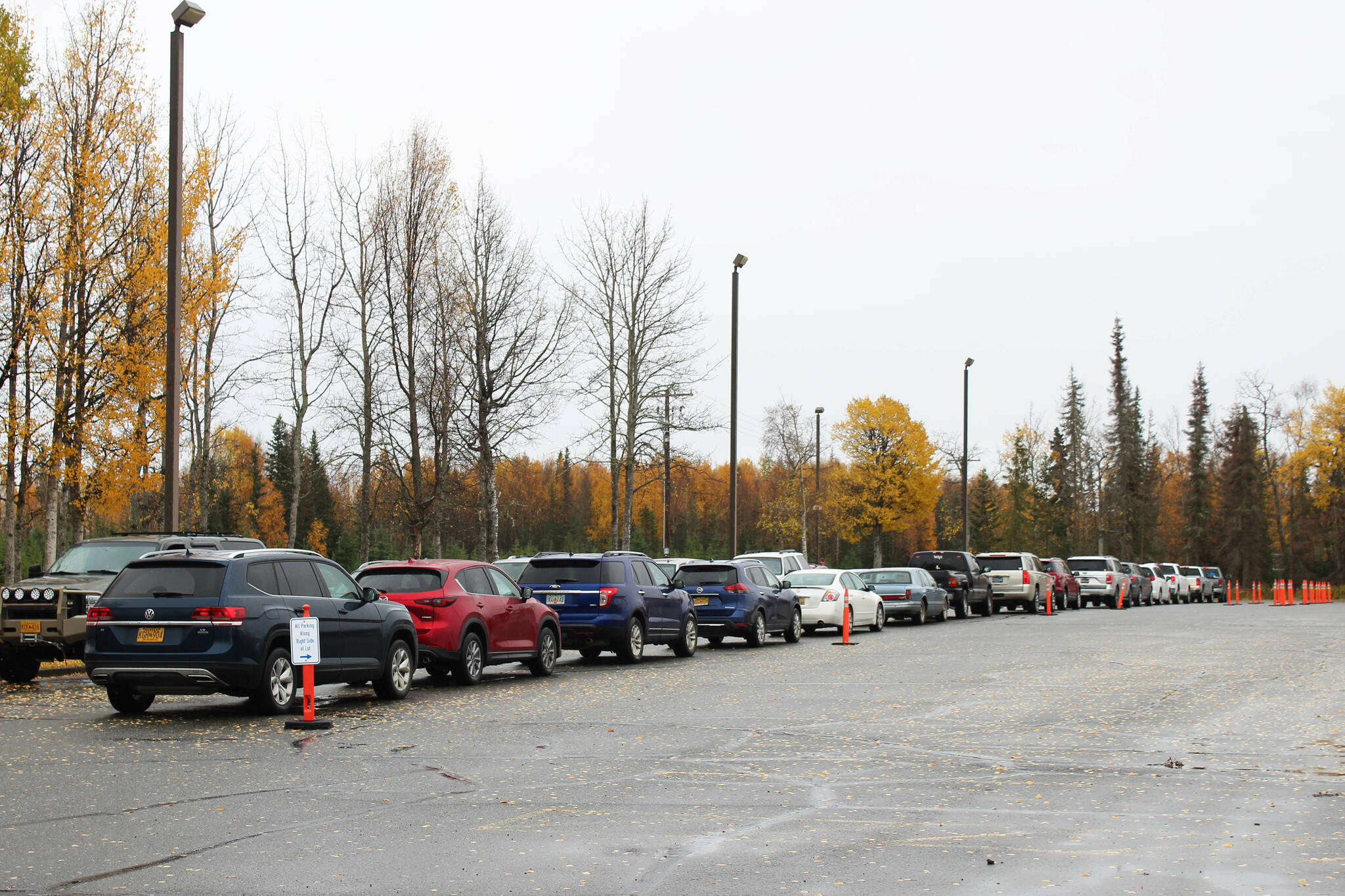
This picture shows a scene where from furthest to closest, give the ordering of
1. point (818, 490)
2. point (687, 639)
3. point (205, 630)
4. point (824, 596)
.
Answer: point (818, 490)
point (824, 596)
point (687, 639)
point (205, 630)

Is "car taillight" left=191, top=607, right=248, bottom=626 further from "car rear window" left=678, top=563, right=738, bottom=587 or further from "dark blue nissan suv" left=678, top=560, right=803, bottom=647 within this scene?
"car rear window" left=678, top=563, right=738, bottom=587

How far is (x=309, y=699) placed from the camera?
39.3 feet

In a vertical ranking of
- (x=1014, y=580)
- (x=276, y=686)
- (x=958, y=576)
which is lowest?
(x=1014, y=580)

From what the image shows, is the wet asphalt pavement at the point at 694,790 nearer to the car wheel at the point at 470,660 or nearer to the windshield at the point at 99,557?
the car wheel at the point at 470,660

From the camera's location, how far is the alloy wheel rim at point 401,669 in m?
14.7

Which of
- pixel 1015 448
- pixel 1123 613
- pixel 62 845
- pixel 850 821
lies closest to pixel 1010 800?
pixel 850 821

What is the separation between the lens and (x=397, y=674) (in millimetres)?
14750

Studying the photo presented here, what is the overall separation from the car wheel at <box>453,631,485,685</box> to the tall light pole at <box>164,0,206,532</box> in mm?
5326

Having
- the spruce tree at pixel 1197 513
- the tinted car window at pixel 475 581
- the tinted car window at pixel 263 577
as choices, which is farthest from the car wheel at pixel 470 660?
the spruce tree at pixel 1197 513

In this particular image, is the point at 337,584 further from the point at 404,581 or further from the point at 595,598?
the point at 595,598

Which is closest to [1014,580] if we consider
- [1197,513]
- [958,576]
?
[958,576]

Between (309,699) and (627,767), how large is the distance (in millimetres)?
3943

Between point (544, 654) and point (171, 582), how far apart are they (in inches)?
249

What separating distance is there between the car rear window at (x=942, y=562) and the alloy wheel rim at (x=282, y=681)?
28.3 meters
